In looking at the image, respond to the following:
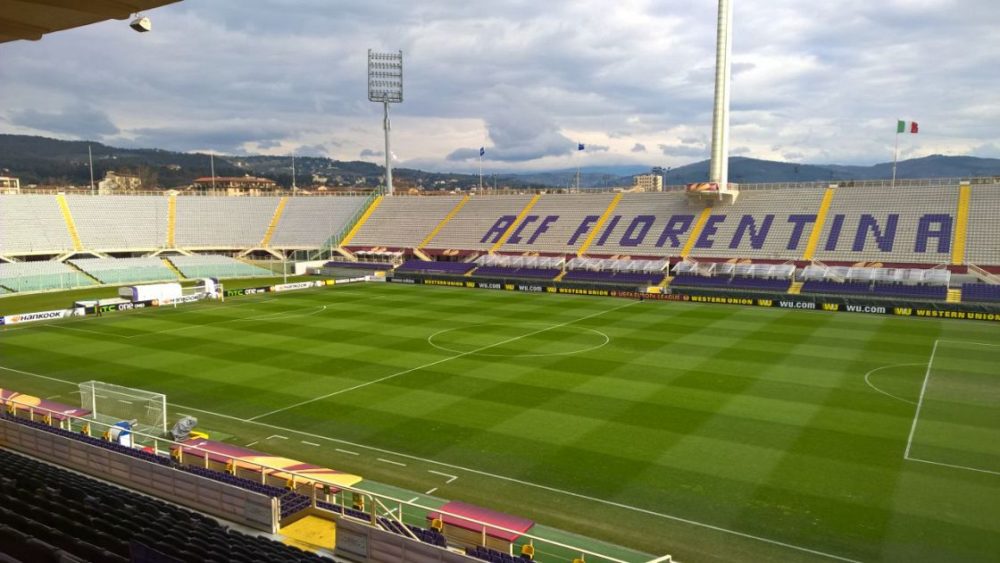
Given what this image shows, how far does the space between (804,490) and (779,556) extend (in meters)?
3.39

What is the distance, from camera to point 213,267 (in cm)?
6397

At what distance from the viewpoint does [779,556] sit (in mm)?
12844

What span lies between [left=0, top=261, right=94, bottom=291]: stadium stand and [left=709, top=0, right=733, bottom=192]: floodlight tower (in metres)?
58.5

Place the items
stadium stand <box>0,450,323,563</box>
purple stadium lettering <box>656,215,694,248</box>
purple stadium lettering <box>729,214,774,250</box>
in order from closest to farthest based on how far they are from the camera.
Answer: stadium stand <box>0,450,323,563</box>, purple stadium lettering <box>729,214,774,250</box>, purple stadium lettering <box>656,215,694,248</box>

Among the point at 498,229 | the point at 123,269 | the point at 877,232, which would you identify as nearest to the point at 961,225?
the point at 877,232

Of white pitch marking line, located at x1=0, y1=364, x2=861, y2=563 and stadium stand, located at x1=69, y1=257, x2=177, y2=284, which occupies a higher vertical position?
stadium stand, located at x1=69, y1=257, x2=177, y2=284

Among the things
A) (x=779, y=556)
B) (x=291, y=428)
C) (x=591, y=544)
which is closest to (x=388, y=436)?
(x=291, y=428)

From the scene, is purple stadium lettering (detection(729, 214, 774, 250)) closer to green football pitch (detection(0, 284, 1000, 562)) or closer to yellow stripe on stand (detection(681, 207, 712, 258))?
yellow stripe on stand (detection(681, 207, 712, 258))

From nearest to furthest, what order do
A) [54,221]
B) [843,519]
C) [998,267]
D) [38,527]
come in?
[38,527], [843,519], [998,267], [54,221]

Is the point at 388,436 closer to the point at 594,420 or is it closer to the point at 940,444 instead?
the point at 594,420

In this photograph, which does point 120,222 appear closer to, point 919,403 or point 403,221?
point 403,221

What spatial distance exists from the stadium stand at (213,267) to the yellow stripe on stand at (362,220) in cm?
1018

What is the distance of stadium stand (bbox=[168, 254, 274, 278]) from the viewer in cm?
6259

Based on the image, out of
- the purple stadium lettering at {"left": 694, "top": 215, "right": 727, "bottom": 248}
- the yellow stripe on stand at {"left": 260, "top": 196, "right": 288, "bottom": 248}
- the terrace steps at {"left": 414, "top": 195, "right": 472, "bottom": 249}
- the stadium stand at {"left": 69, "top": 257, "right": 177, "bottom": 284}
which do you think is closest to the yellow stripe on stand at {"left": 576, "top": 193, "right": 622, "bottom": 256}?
the purple stadium lettering at {"left": 694, "top": 215, "right": 727, "bottom": 248}
